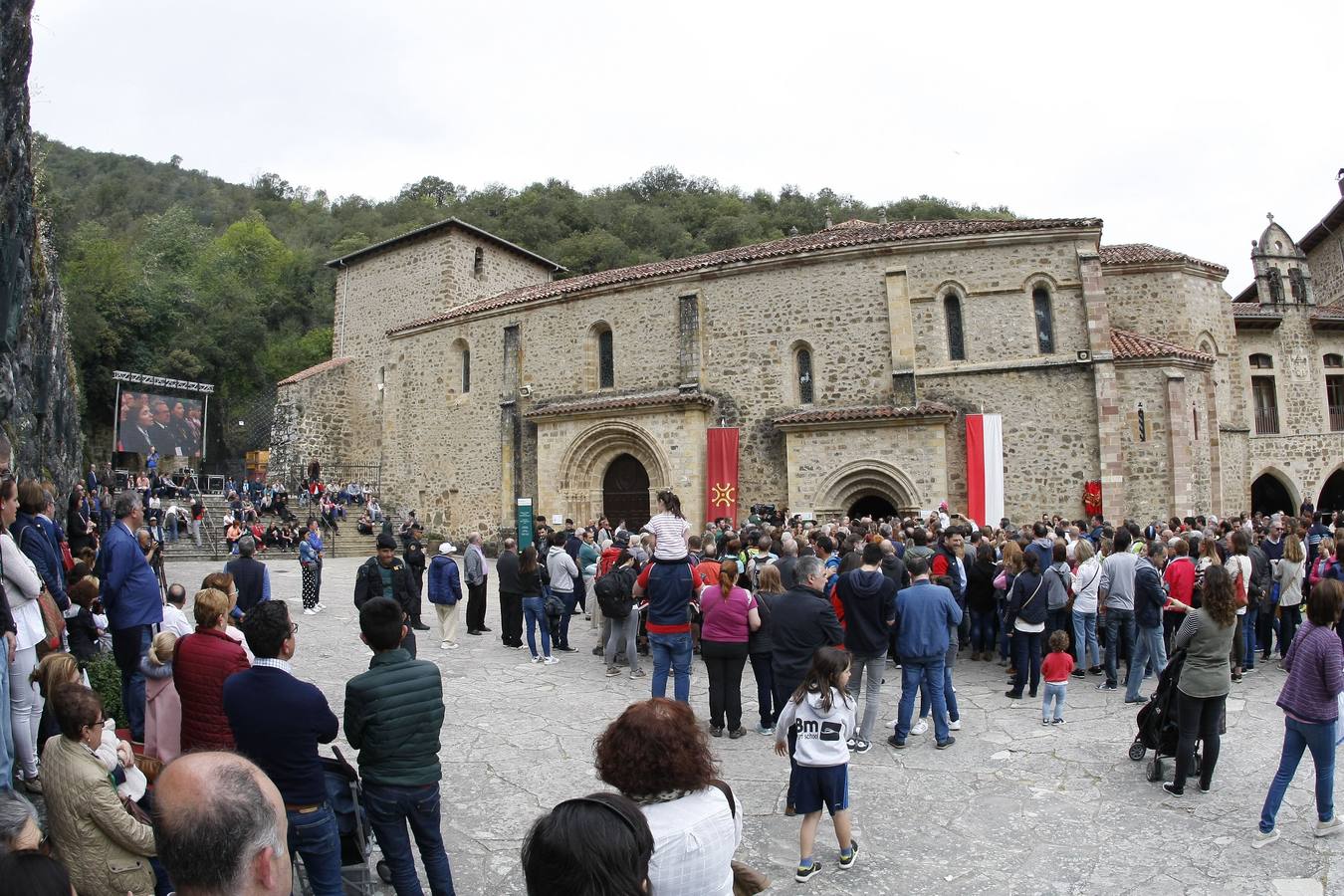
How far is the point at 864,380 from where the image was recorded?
1941cm

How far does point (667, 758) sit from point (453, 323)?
958 inches

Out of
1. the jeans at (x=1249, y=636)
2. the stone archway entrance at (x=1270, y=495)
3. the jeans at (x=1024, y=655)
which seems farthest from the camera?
the stone archway entrance at (x=1270, y=495)

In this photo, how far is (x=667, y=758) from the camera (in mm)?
2646

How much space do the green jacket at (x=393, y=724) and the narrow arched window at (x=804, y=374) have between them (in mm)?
16828

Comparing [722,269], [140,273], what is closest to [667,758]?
[722,269]

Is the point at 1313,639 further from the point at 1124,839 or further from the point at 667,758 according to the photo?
the point at 667,758

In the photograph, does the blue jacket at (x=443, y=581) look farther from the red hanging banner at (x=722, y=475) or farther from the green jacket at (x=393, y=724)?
the red hanging banner at (x=722, y=475)

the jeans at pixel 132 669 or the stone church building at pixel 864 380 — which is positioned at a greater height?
the stone church building at pixel 864 380

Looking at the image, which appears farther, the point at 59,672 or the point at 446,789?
the point at 446,789

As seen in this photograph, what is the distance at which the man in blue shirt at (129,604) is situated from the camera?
6.07 metres

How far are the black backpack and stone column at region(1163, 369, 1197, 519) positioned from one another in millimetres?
13405

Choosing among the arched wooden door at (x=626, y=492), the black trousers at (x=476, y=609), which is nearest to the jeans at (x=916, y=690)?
the black trousers at (x=476, y=609)

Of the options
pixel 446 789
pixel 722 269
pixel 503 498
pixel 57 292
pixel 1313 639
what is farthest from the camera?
pixel 503 498

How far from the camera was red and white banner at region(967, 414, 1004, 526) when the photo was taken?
17594mm
